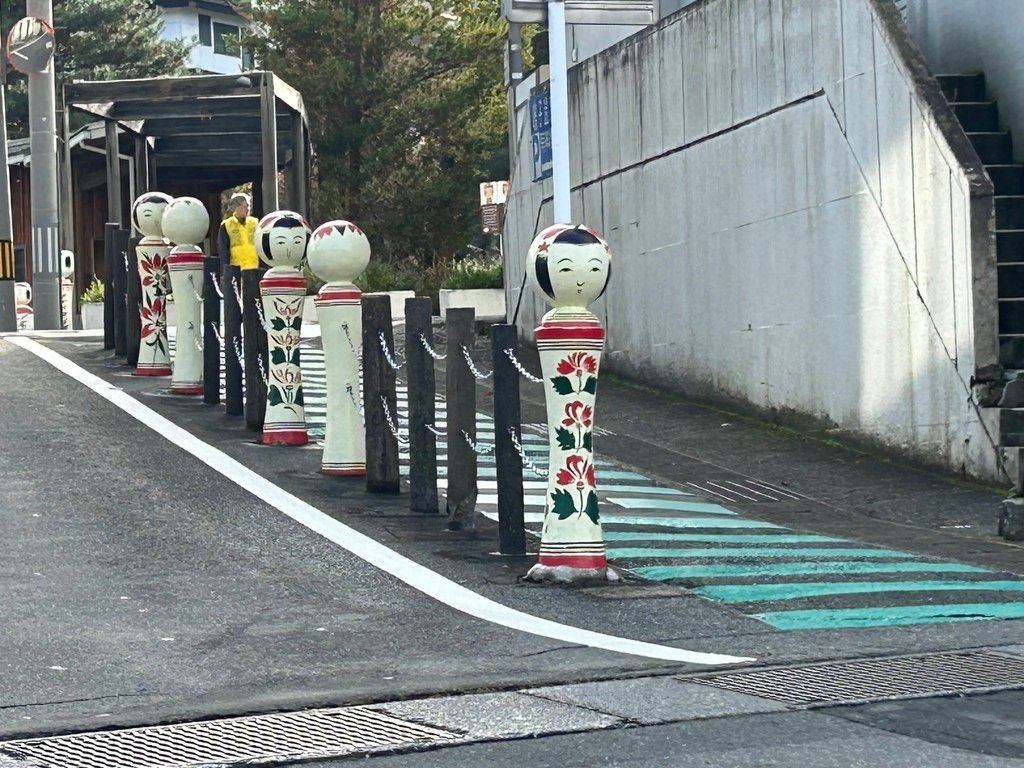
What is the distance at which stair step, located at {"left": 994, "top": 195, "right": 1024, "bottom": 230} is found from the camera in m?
13.6

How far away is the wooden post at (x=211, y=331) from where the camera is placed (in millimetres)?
14391

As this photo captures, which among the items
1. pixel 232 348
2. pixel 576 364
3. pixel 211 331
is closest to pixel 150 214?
pixel 211 331

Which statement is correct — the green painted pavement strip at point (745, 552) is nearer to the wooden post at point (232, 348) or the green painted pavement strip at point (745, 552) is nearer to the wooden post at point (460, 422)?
the wooden post at point (460, 422)

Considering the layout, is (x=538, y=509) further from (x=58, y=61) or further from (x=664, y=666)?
(x=58, y=61)

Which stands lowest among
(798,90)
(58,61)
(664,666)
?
(664,666)

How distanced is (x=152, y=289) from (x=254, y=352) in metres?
3.34

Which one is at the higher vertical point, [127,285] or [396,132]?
[396,132]

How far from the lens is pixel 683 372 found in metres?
16.8

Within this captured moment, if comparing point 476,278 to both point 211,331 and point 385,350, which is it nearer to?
point 211,331

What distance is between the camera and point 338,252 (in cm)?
1144

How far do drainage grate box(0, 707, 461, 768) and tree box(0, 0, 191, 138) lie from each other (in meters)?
42.4

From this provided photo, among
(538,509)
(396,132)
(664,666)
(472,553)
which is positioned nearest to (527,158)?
(538,509)

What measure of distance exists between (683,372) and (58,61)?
1374 inches

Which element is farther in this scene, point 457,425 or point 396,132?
point 396,132
